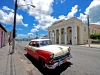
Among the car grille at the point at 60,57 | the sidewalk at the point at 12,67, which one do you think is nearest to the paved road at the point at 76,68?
the car grille at the point at 60,57

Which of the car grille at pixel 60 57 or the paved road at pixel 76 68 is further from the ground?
the car grille at pixel 60 57

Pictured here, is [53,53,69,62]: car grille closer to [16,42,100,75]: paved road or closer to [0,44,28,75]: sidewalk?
[16,42,100,75]: paved road

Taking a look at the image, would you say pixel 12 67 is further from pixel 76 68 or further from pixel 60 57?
pixel 76 68

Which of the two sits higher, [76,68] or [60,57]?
[60,57]

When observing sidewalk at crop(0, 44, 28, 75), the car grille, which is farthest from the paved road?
sidewalk at crop(0, 44, 28, 75)

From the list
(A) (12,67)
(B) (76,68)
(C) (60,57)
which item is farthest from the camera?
(A) (12,67)

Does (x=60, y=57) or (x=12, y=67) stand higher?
(x=60, y=57)

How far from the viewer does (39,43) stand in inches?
265

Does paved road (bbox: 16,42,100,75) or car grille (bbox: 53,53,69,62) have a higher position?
car grille (bbox: 53,53,69,62)

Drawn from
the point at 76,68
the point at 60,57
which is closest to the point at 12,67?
the point at 60,57

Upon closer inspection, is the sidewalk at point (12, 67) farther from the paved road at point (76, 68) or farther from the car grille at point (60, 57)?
the car grille at point (60, 57)

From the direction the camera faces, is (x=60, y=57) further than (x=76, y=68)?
No

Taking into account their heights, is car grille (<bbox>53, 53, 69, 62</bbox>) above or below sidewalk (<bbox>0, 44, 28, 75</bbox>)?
above

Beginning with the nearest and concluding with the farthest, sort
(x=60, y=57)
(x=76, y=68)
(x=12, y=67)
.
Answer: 1. (x=60, y=57)
2. (x=76, y=68)
3. (x=12, y=67)
